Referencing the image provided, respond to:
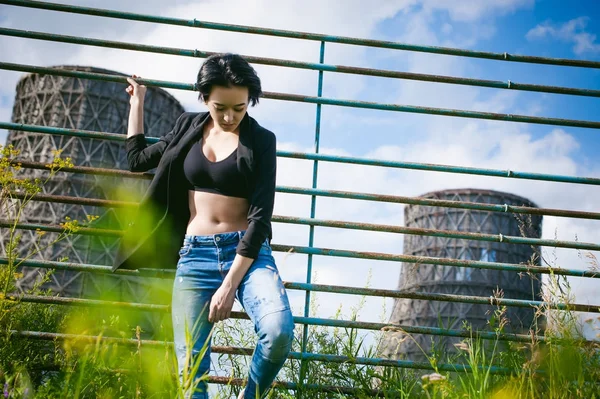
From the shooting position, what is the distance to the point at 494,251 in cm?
2411

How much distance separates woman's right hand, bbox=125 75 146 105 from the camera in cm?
288

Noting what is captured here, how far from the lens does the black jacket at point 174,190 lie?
7.81 ft

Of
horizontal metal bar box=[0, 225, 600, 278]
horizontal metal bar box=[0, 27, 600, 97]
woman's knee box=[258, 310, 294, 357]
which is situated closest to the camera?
woman's knee box=[258, 310, 294, 357]

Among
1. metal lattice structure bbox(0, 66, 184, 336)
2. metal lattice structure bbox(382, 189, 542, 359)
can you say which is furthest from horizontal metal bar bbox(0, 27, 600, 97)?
metal lattice structure bbox(382, 189, 542, 359)

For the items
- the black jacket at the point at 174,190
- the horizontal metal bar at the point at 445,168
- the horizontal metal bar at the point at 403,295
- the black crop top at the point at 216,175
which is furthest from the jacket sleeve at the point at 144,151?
the horizontal metal bar at the point at 403,295

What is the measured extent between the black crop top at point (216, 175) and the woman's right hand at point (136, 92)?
58 centimetres

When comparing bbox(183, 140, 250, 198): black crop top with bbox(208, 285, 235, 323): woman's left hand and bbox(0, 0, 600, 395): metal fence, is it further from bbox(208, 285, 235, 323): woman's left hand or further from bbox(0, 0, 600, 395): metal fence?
bbox(0, 0, 600, 395): metal fence

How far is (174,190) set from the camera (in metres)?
2.56

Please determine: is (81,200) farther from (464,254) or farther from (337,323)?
(464,254)

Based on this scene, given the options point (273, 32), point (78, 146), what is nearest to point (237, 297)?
point (273, 32)

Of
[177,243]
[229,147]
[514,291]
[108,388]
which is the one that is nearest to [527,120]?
[229,147]

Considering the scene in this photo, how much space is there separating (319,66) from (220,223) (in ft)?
4.43

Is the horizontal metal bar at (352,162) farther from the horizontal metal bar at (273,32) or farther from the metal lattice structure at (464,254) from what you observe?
the metal lattice structure at (464,254)

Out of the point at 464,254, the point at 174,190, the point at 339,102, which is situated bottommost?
the point at 464,254
